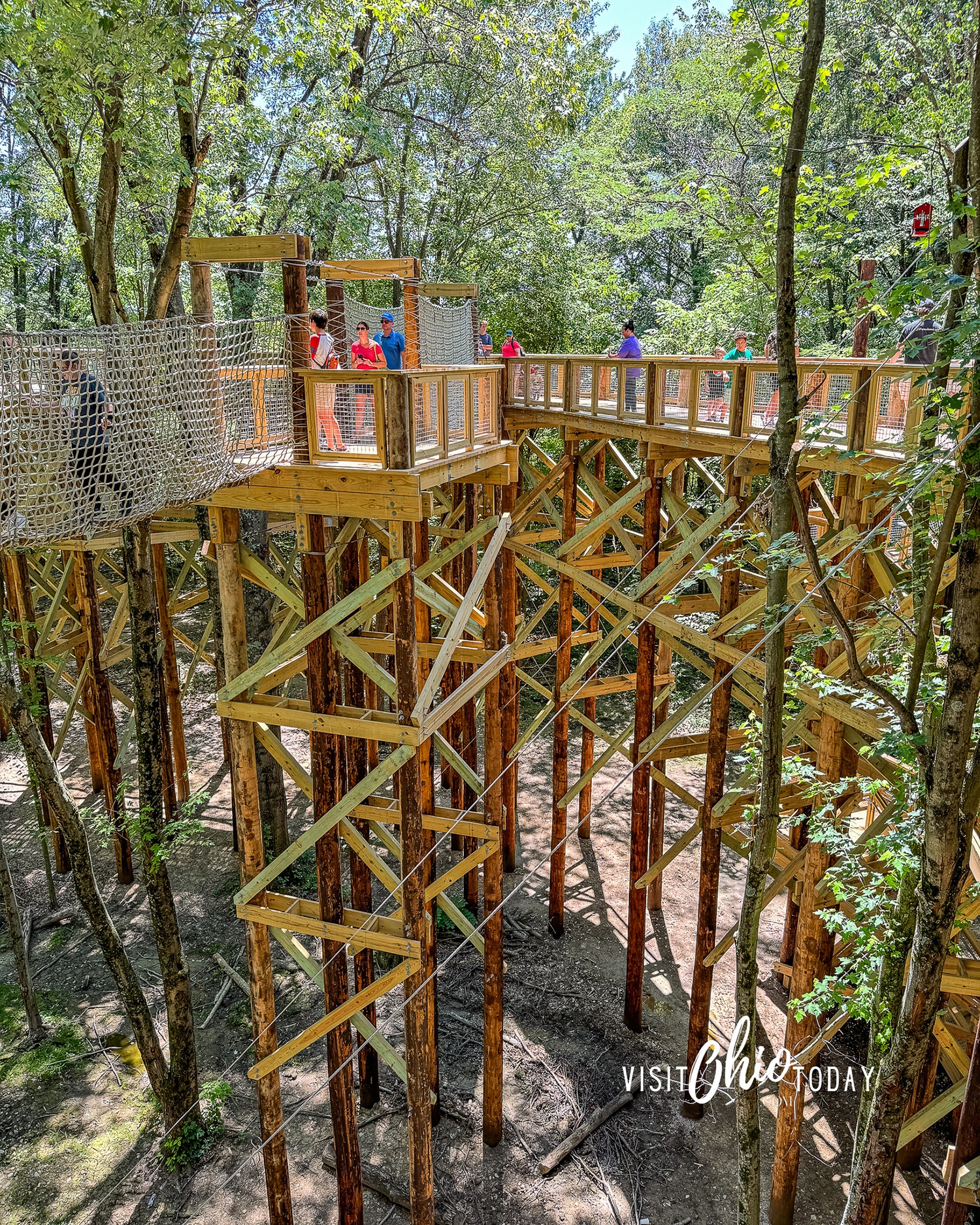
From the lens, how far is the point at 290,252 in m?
5.82

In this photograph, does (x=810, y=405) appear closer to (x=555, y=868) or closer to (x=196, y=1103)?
(x=555, y=868)

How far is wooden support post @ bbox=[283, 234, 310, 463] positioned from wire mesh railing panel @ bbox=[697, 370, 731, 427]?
12.8 ft

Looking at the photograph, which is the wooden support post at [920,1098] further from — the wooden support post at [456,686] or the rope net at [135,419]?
the rope net at [135,419]

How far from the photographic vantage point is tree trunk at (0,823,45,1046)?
9.06 m

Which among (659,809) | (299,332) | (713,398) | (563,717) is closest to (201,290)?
(299,332)

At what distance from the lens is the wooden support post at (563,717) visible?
10906 mm

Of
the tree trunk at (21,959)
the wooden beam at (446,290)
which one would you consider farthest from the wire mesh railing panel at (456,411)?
the tree trunk at (21,959)

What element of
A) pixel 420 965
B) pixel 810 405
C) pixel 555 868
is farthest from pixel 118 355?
pixel 555 868

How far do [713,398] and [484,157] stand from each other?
13631 millimetres

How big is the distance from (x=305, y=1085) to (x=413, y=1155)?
2740 mm

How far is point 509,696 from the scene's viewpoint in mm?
10844

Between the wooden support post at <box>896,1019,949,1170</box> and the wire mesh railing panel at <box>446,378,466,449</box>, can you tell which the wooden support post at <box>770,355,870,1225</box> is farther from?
the wire mesh railing panel at <box>446,378,466,449</box>

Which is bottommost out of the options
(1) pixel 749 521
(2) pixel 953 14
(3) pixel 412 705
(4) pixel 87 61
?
(3) pixel 412 705

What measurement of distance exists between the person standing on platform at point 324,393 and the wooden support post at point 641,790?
4.14m
